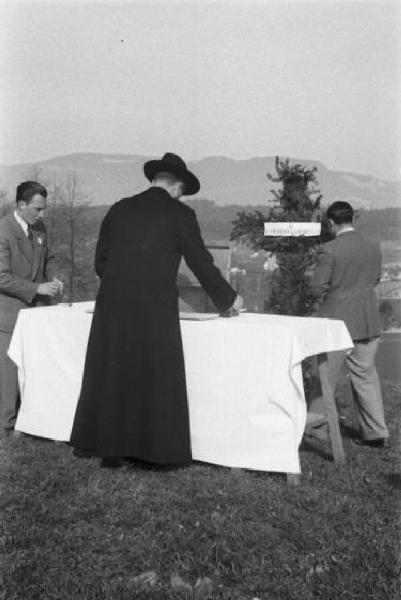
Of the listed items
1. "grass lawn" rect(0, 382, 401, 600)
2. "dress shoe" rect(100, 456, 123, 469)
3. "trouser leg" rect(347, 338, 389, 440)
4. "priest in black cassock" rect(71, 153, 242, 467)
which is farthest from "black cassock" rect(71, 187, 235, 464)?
"trouser leg" rect(347, 338, 389, 440)

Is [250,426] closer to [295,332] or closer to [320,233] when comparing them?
[295,332]

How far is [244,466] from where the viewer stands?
3.97 m

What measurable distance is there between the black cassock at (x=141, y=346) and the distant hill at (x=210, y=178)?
6922mm

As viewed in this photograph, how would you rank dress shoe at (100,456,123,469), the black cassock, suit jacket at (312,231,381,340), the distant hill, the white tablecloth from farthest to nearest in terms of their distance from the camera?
the distant hill → suit jacket at (312,231,381,340) → dress shoe at (100,456,123,469) → the black cassock → the white tablecloth

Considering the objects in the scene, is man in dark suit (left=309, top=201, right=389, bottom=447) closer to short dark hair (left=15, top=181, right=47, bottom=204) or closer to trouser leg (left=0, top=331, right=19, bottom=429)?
short dark hair (left=15, top=181, right=47, bottom=204)

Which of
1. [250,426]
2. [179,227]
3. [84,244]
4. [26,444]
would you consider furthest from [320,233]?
[84,244]

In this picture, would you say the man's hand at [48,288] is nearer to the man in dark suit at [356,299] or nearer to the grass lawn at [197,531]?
the grass lawn at [197,531]

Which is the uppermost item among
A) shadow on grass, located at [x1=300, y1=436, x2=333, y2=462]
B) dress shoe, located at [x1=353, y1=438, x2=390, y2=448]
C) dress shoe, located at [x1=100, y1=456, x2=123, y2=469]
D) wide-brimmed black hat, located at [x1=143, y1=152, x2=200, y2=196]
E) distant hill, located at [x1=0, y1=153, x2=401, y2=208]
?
distant hill, located at [x1=0, y1=153, x2=401, y2=208]

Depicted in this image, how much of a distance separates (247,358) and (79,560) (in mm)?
1511

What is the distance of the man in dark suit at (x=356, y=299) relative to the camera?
472 centimetres

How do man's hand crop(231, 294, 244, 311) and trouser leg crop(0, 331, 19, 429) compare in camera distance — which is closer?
man's hand crop(231, 294, 244, 311)

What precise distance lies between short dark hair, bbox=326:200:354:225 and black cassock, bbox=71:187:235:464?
1.13 meters

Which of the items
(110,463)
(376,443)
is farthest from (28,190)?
(376,443)

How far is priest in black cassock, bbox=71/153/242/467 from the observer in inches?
157
